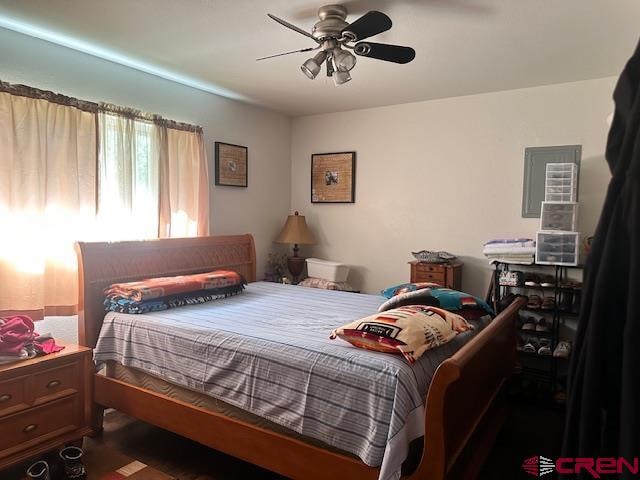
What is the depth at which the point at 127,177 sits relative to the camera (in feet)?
10.9

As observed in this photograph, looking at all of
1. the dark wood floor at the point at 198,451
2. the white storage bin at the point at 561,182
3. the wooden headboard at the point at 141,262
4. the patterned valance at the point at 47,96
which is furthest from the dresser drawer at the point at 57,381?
the white storage bin at the point at 561,182

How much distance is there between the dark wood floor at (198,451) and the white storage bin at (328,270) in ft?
6.78

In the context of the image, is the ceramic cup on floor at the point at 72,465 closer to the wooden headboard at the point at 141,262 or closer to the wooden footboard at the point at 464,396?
the wooden headboard at the point at 141,262

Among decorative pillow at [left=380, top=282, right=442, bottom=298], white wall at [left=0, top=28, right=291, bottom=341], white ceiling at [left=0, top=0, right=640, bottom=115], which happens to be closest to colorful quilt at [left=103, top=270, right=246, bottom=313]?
white wall at [left=0, top=28, right=291, bottom=341]

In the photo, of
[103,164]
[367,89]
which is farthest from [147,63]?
[367,89]

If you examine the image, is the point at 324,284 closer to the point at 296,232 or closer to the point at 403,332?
the point at 296,232

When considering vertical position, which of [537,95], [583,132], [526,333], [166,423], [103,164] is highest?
[537,95]

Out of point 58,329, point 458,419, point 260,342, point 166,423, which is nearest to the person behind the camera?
point 458,419

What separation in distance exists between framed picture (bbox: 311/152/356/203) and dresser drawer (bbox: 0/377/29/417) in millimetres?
3373

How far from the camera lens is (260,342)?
209 centimetres

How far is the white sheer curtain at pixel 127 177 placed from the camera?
126 inches

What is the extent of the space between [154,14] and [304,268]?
3110 millimetres

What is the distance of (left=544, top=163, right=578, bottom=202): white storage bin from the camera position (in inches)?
130

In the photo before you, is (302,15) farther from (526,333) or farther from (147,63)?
(526,333)
